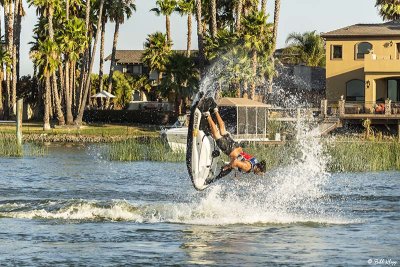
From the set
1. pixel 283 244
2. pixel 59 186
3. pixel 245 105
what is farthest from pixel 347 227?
pixel 245 105

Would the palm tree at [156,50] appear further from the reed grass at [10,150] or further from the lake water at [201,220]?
the lake water at [201,220]

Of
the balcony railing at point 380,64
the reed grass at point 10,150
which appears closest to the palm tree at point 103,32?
the balcony railing at point 380,64

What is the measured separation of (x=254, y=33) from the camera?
83.9 m

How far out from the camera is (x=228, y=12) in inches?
4013

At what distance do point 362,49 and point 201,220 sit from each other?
5787cm

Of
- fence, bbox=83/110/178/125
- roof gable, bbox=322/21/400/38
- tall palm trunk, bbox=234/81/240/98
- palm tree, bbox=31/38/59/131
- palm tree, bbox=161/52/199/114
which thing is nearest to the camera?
roof gable, bbox=322/21/400/38

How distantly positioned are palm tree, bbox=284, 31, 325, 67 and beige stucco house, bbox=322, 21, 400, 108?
37.0 metres

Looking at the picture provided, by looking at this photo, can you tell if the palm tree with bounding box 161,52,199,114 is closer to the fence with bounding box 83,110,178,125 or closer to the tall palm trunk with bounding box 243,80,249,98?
the fence with bounding box 83,110,178,125

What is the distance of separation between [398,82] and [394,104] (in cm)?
786

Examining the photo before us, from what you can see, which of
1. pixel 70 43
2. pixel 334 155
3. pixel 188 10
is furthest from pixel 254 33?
pixel 334 155

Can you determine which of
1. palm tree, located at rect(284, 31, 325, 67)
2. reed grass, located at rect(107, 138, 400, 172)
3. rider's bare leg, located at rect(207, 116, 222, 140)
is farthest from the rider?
palm tree, located at rect(284, 31, 325, 67)

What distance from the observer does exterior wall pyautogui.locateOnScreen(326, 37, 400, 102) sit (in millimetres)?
82125

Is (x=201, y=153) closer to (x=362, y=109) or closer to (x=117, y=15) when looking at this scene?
(x=362, y=109)

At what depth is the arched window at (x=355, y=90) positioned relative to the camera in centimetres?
8562
